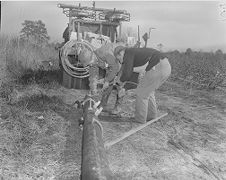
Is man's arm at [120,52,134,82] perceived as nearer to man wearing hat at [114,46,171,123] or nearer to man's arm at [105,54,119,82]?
man wearing hat at [114,46,171,123]

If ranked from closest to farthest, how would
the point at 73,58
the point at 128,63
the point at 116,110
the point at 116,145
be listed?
1. the point at 116,145
2. the point at 128,63
3. the point at 116,110
4. the point at 73,58

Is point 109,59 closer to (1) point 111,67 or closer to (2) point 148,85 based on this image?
(1) point 111,67

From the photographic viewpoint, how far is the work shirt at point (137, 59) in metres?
4.72

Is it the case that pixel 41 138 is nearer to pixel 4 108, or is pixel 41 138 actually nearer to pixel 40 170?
pixel 40 170

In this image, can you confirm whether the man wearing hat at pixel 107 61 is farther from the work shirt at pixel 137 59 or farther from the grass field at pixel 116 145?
the grass field at pixel 116 145

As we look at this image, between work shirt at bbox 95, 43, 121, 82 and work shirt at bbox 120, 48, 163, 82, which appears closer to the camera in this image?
work shirt at bbox 120, 48, 163, 82

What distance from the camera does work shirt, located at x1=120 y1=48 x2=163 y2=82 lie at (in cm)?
472

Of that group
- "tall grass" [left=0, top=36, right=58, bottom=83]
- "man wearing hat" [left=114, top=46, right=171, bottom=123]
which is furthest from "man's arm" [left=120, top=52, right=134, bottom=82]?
"tall grass" [left=0, top=36, right=58, bottom=83]

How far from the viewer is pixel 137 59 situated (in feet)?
15.9

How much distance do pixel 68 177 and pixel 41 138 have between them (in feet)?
3.61

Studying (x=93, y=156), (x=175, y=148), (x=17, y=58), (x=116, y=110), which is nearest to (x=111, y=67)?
(x=116, y=110)

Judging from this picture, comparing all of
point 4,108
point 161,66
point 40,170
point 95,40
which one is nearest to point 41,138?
point 40,170

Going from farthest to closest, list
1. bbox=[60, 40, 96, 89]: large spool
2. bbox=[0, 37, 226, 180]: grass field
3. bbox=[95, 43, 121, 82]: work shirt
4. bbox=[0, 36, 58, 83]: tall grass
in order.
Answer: bbox=[0, 36, 58, 83]: tall grass → bbox=[60, 40, 96, 89]: large spool → bbox=[95, 43, 121, 82]: work shirt → bbox=[0, 37, 226, 180]: grass field

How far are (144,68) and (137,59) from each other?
290mm
